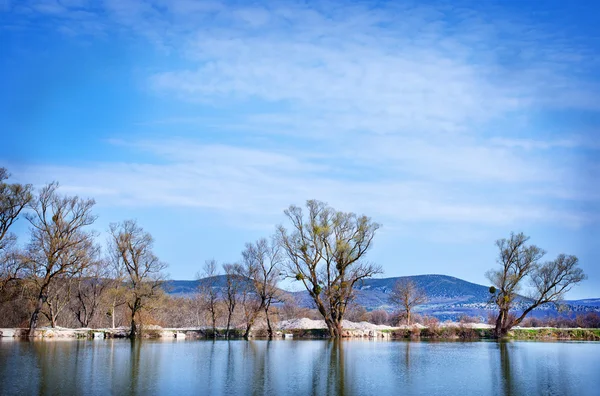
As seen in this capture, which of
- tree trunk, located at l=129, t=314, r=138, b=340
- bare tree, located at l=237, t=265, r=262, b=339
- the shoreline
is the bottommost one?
the shoreline

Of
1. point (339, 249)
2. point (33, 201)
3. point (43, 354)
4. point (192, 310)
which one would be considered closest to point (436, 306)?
point (192, 310)

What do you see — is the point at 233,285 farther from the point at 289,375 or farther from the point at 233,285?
the point at 289,375

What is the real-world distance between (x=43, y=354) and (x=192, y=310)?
192ft

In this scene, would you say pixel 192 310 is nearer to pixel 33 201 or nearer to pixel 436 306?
pixel 33 201

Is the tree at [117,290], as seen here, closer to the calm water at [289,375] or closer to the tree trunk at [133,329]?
the tree trunk at [133,329]

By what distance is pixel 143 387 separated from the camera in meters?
15.6

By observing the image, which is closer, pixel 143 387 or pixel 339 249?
pixel 143 387

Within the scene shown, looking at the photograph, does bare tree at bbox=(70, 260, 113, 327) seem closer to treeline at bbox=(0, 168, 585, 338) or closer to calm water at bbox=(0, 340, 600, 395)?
treeline at bbox=(0, 168, 585, 338)

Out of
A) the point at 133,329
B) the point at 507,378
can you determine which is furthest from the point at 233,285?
the point at 507,378

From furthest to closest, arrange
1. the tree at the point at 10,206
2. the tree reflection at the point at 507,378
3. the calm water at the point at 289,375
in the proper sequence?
the tree at the point at 10,206 → the tree reflection at the point at 507,378 → the calm water at the point at 289,375

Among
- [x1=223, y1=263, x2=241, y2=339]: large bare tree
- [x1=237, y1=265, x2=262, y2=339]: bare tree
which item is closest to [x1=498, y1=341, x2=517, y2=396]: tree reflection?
[x1=237, y1=265, x2=262, y2=339]: bare tree

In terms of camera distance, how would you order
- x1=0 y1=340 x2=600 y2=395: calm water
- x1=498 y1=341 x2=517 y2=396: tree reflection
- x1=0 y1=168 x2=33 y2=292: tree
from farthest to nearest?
x1=0 y1=168 x2=33 y2=292: tree < x1=498 y1=341 x2=517 y2=396: tree reflection < x1=0 y1=340 x2=600 y2=395: calm water

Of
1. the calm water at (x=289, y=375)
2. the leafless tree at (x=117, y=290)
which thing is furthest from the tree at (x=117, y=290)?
the calm water at (x=289, y=375)

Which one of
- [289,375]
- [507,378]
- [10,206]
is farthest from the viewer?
[10,206]
